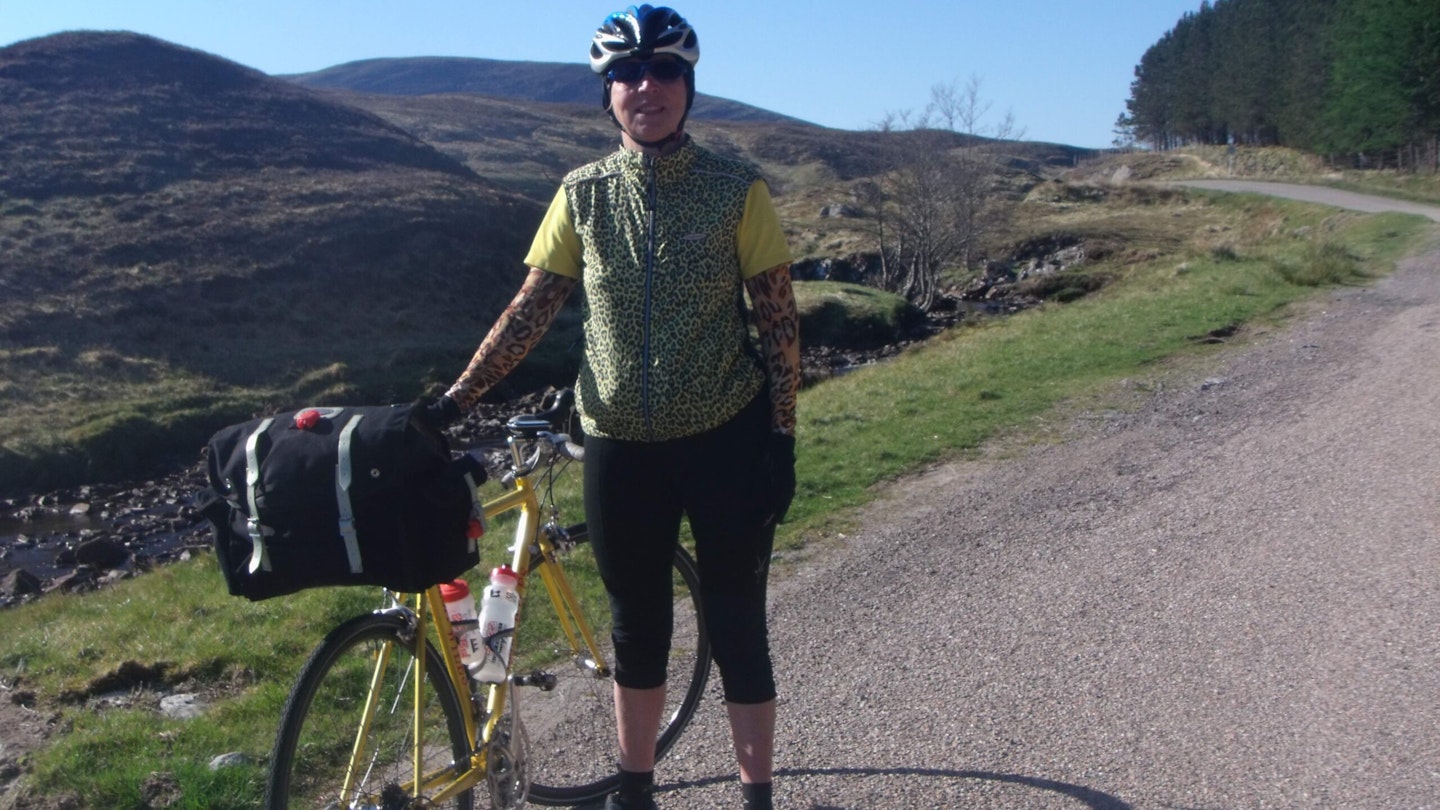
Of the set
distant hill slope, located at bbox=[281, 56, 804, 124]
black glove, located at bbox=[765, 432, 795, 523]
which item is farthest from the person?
distant hill slope, located at bbox=[281, 56, 804, 124]

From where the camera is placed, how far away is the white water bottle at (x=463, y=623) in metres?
3.15

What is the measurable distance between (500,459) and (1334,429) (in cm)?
1060

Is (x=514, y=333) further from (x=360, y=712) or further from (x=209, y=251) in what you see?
(x=209, y=251)

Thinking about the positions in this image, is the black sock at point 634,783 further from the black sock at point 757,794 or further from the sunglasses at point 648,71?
the sunglasses at point 648,71

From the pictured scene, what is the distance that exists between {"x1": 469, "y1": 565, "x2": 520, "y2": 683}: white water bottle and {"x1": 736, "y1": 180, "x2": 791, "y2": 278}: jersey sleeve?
44.1 inches

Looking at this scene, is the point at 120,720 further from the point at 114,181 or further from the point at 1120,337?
the point at 114,181

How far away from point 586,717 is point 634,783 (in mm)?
953

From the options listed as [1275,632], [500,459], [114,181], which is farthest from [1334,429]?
[114,181]

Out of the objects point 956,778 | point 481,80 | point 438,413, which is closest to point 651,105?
point 438,413

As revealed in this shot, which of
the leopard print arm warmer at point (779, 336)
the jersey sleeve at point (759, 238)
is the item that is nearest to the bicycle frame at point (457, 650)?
the leopard print arm warmer at point (779, 336)

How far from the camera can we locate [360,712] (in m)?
3.01

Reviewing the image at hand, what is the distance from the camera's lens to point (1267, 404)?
9195 millimetres

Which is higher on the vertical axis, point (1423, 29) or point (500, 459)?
point (1423, 29)

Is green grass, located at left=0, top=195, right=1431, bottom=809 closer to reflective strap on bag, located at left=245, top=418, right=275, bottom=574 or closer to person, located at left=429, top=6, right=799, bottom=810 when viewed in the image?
reflective strap on bag, located at left=245, top=418, right=275, bottom=574
